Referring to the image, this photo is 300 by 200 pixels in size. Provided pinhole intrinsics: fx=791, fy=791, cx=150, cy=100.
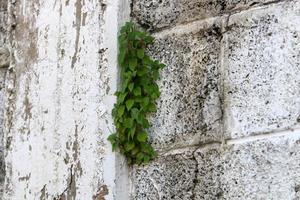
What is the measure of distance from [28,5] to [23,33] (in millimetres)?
108

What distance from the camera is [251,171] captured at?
7.54 ft

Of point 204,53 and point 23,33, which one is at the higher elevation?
point 23,33

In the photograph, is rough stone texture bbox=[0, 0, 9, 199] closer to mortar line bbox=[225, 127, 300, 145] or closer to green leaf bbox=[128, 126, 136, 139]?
green leaf bbox=[128, 126, 136, 139]

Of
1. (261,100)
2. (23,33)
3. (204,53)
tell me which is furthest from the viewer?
(23,33)

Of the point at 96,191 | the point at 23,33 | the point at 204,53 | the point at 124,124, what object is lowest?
the point at 96,191

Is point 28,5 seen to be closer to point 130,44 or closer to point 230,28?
point 130,44

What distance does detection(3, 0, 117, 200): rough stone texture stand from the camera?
8.60 feet

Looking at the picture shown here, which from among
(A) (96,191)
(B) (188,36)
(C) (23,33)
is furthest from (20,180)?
(B) (188,36)

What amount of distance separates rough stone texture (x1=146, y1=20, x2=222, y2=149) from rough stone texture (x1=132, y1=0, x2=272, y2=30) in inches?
1.7

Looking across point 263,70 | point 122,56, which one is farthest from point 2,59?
point 263,70

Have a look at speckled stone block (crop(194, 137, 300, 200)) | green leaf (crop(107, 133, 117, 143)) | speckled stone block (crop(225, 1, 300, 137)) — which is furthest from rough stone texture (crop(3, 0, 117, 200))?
speckled stone block (crop(225, 1, 300, 137))

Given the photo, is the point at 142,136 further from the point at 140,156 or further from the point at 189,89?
the point at 189,89

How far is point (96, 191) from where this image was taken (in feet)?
8.42

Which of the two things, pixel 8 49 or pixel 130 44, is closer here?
pixel 130 44
